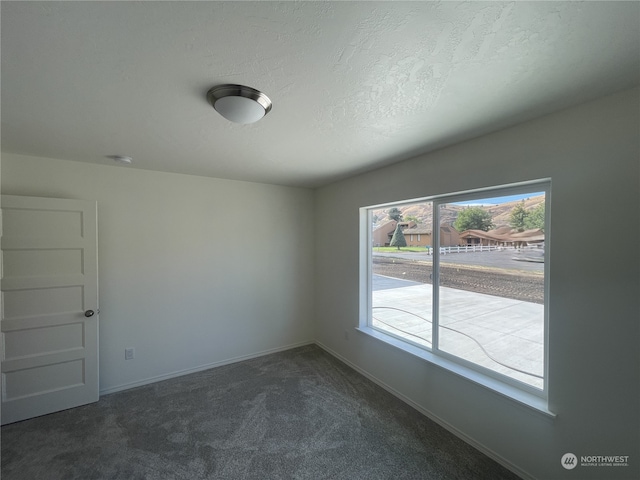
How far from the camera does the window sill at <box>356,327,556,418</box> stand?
168 cm

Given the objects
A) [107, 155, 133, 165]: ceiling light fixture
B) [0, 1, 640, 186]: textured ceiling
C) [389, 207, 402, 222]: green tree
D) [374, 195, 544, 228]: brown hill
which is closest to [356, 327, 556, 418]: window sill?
[374, 195, 544, 228]: brown hill

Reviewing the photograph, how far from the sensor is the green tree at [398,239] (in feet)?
9.49

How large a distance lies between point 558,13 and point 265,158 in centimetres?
211

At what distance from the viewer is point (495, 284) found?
2.07 m

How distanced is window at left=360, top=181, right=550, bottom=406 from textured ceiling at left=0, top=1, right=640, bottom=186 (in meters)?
0.68

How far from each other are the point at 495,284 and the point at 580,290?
58 centimetres

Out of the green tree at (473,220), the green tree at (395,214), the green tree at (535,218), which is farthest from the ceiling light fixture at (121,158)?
the green tree at (535,218)

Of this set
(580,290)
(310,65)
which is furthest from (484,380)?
(310,65)

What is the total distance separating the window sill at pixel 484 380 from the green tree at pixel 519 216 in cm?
118

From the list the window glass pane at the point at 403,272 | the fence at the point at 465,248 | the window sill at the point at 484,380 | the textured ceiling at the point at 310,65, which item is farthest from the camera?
the window glass pane at the point at 403,272

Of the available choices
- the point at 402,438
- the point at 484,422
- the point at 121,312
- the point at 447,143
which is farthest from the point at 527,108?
the point at 121,312
